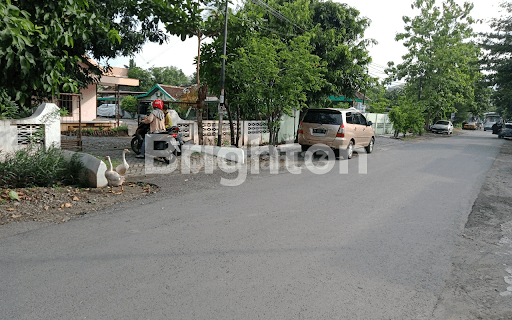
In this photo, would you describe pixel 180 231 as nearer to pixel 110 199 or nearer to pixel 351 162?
pixel 110 199

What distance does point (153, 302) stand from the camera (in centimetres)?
338

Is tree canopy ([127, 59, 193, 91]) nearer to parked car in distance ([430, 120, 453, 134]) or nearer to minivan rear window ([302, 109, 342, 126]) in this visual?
parked car in distance ([430, 120, 453, 134])

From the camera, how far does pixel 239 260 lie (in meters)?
4.38

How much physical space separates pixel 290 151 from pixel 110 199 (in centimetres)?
978

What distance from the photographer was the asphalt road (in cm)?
336

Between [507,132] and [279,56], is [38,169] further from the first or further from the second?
[507,132]

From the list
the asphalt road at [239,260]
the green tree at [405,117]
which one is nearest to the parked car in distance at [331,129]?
the asphalt road at [239,260]

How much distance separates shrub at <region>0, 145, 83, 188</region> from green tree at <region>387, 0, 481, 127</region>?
34.0 meters

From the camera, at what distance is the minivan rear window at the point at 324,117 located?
45.5 feet

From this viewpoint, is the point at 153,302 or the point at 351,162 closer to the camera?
the point at 153,302

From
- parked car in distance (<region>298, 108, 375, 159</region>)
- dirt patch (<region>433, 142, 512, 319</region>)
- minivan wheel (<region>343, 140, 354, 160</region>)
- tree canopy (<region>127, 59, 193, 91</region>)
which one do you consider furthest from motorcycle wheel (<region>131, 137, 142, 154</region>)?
tree canopy (<region>127, 59, 193, 91</region>)

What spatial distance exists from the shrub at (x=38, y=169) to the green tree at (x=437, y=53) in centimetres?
3398

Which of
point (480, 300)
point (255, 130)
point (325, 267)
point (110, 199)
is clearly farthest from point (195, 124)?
point (480, 300)

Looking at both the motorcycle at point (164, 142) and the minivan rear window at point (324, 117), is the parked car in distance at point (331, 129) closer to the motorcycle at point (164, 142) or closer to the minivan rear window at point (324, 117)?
the minivan rear window at point (324, 117)
